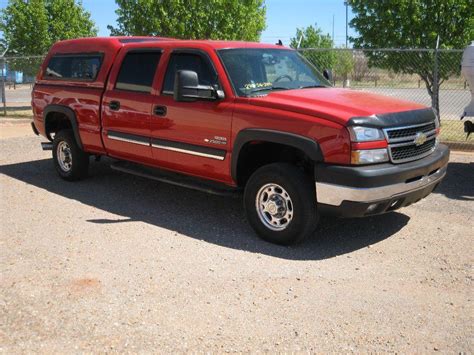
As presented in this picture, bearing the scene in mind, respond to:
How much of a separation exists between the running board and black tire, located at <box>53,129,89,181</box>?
0.81m

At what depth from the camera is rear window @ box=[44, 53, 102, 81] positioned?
7195 millimetres

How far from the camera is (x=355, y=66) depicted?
14016 mm

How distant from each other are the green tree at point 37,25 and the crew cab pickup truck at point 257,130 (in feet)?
56.0

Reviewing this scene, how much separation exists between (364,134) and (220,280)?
1.77 metres

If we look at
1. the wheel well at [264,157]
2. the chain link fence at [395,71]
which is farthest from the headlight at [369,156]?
the chain link fence at [395,71]

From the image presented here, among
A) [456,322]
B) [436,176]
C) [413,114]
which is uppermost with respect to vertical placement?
[413,114]

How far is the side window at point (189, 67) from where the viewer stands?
5.74m

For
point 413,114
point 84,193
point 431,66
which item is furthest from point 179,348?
point 431,66

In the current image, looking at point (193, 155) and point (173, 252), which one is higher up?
point (193, 155)

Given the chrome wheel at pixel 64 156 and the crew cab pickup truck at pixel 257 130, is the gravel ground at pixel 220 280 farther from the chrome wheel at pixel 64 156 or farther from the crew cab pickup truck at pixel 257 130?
the chrome wheel at pixel 64 156

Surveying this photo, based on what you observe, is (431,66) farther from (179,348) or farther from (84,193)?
(179,348)

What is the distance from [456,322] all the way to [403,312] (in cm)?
36

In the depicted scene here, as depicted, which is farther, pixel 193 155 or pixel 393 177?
pixel 193 155

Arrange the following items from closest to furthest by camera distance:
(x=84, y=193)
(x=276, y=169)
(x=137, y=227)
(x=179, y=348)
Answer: (x=179, y=348) → (x=276, y=169) → (x=137, y=227) → (x=84, y=193)
